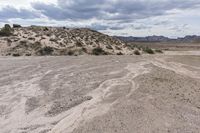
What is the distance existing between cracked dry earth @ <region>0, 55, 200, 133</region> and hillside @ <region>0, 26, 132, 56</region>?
23.1 metres

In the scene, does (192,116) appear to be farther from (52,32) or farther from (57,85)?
(52,32)

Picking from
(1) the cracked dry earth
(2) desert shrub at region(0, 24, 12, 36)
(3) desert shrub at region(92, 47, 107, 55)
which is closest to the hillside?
(3) desert shrub at region(92, 47, 107, 55)

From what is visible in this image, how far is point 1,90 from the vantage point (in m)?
17.7

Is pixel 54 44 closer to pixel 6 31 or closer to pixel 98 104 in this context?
pixel 6 31

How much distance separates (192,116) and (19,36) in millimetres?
41992

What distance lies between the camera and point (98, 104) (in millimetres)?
14273

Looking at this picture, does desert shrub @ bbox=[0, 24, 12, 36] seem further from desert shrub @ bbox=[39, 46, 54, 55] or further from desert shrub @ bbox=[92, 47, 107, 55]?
desert shrub @ bbox=[92, 47, 107, 55]

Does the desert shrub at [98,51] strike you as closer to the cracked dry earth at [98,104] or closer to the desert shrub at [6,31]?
the desert shrub at [6,31]

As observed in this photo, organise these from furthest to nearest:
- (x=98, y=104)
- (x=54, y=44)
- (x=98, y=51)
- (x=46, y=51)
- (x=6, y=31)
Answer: (x=6, y=31) < (x=54, y=44) < (x=98, y=51) < (x=46, y=51) < (x=98, y=104)

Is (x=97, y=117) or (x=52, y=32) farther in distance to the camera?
(x=52, y=32)

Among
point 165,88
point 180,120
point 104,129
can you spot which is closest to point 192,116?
point 180,120

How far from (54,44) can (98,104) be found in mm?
35567

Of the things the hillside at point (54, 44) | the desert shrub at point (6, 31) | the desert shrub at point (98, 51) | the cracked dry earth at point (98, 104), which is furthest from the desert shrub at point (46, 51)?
the cracked dry earth at point (98, 104)

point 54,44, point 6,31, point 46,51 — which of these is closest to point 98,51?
point 54,44
